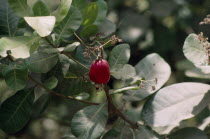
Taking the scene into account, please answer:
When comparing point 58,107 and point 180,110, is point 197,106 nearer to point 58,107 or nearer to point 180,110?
point 180,110

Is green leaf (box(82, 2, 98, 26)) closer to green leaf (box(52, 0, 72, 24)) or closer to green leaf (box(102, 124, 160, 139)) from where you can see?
green leaf (box(52, 0, 72, 24))

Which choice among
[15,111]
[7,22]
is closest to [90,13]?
[7,22]

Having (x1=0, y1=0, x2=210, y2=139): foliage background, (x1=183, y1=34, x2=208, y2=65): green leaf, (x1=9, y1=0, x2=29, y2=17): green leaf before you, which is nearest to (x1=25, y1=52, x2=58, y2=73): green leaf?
(x1=9, y1=0, x2=29, y2=17): green leaf

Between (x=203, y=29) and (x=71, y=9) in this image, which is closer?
(x=71, y=9)

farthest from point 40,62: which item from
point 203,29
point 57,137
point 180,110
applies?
point 57,137

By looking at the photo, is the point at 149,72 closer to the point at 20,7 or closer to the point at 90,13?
the point at 90,13

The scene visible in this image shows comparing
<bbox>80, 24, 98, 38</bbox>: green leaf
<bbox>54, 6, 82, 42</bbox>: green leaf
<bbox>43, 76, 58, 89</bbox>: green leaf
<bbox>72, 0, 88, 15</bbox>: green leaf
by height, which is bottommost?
<bbox>43, 76, 58, 89</bbox>: green leaf
